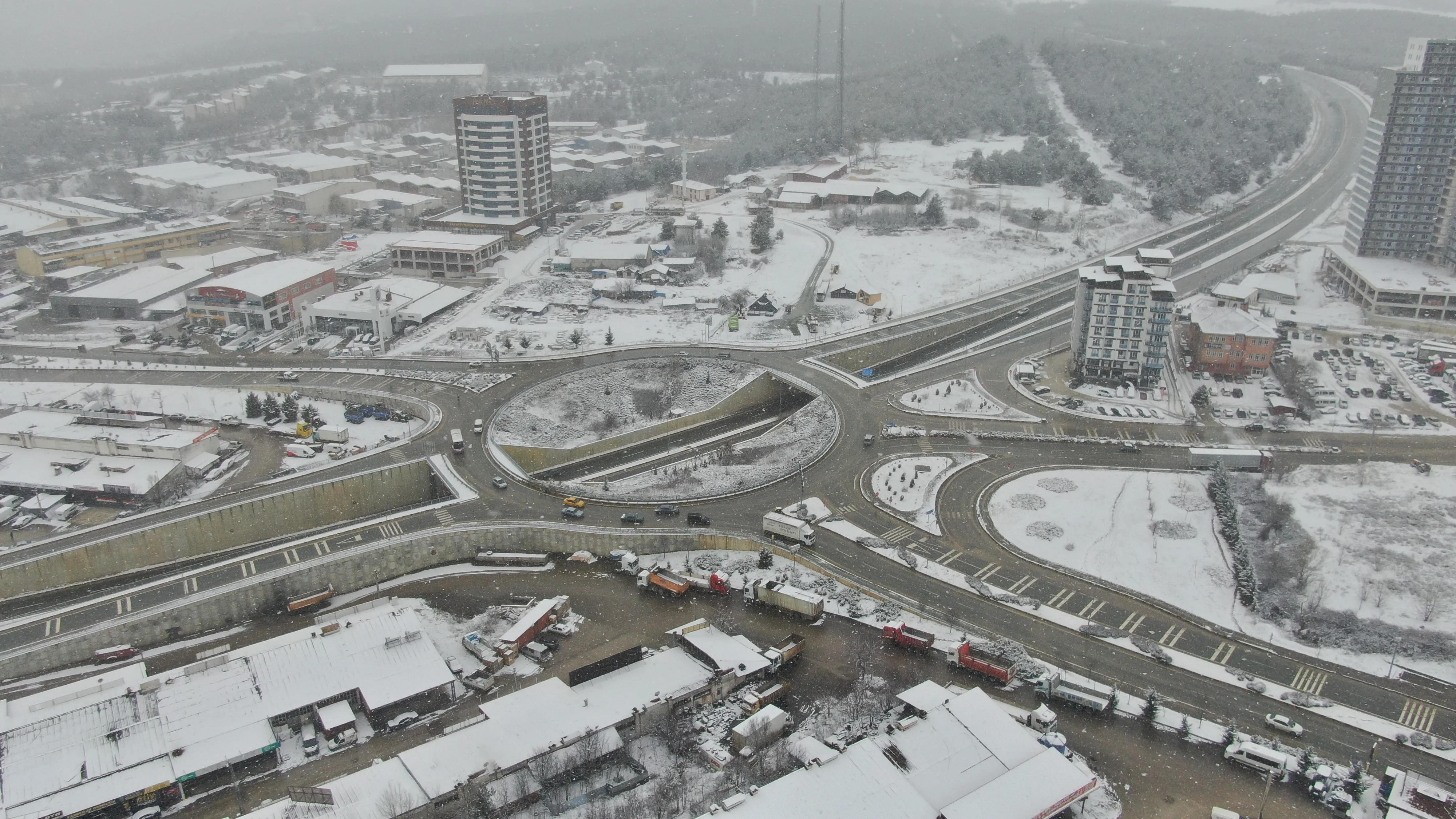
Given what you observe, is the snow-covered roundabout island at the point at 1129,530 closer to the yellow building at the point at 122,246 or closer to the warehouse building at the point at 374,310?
the warehouse building at the point at 374,310

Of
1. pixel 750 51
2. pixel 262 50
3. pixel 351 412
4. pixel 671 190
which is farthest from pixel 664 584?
pixel 262 50

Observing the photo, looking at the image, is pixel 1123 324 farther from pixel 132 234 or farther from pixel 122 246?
pixel 132 234

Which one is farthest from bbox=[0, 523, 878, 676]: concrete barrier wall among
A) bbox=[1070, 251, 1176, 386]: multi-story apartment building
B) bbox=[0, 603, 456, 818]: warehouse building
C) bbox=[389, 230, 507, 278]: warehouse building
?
bbox=[389, 230, 507, 278]: warehouse building

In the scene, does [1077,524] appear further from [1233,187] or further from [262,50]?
[262,50]

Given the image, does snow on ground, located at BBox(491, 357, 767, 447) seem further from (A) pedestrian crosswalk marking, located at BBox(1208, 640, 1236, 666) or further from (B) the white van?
(B) the white van

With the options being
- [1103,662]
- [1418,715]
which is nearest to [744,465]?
[1103,662]

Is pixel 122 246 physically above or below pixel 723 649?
above
